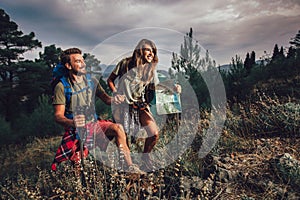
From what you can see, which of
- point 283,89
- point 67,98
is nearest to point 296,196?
point 67,98

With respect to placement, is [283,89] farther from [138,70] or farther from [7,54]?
[7,54]

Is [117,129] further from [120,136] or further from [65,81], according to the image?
[65,81]

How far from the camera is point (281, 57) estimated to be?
782cm

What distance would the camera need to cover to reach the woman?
8.97ft

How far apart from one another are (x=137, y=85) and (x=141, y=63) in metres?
0.25

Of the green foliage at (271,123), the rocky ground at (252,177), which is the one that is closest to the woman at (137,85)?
the rocky ground at (252,177)

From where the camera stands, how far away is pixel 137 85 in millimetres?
2748

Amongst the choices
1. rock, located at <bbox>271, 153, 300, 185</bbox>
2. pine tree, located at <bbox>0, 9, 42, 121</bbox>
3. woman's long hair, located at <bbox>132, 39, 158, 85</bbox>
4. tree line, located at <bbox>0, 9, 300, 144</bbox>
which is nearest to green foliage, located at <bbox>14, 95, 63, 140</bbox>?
tree line, located at <bbox>0, 9, 300, 144</bbox>

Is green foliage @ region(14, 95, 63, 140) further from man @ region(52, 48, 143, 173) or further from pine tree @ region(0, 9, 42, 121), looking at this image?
man @ region(52, 48, 143, 173)

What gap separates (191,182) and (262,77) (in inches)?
231

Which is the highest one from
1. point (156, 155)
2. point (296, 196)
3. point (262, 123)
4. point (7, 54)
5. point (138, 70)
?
point (7, 54)

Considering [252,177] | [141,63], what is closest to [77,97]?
[141,63]

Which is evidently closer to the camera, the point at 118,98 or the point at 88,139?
the point at 118,98

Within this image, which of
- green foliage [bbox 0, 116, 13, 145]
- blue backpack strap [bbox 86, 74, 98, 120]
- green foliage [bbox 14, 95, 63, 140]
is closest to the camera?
blue backpack strap [bbox 86, 74, 98, 120]
